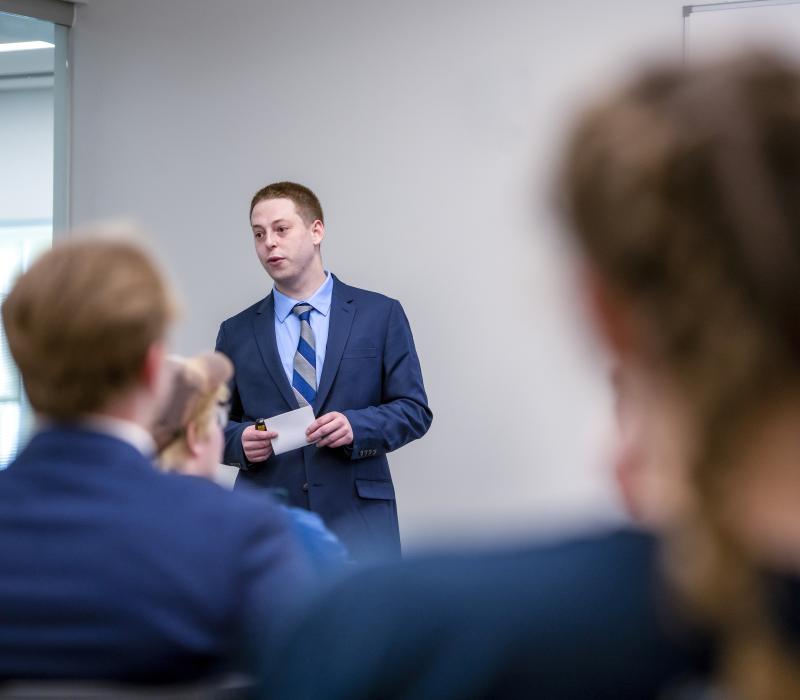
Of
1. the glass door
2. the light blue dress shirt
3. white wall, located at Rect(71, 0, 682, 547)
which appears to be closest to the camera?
the light blue dress shirt

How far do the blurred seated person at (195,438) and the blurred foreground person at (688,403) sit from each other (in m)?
1.35

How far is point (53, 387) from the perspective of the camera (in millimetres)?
1540

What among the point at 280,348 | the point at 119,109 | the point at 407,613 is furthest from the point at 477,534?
the point at 119,109

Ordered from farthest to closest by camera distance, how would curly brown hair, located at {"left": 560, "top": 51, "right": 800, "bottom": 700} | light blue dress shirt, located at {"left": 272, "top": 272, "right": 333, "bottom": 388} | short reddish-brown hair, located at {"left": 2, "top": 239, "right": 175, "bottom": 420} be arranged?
1. light blue dress shirt, located at {"left": 272, "top": 272, "right": 333, "bottom": 388}
2. short reddish-brown hair, located at {"left": 2, "top": 239, "right": 175, "bottom": 420}
3. curly brown hair, located at {"left": 560, "top": 51, "right": 800, "bottom": 700}

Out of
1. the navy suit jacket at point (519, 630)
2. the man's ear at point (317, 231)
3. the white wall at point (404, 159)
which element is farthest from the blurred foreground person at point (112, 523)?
the white wall at point (404, 159)

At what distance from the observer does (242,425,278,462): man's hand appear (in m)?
3.96

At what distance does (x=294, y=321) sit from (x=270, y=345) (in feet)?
0.46

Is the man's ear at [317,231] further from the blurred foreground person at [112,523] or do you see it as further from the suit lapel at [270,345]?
the blurred foreground person at [112,523]

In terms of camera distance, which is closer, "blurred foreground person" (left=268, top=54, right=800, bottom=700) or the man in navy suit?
"blurred foreground person" (left=268, top=54, right=800, bottom=700)

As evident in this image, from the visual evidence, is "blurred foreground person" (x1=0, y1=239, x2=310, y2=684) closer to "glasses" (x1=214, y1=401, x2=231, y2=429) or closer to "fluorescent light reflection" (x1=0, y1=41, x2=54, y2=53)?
"glasses" (x1=214, y1=401, x2=231, y2=429)

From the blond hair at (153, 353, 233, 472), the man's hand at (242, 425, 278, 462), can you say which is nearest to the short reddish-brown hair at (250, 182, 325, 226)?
the man's hand at (242, 425, 278, 462)

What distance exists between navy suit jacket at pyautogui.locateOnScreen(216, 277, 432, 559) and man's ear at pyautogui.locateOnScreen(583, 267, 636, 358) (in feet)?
11.1

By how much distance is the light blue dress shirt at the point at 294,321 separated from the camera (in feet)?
14.2

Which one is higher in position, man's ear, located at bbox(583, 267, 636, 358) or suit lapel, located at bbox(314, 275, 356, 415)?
man's ear, located at bbox(583, 267, 636, 358)
